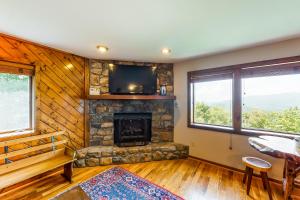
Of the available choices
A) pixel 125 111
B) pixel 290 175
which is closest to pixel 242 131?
pixel 290 175

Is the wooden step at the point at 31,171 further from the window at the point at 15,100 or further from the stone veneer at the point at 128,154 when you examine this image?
the window at the point at 15,100

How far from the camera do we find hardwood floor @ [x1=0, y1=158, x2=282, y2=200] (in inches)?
87.7

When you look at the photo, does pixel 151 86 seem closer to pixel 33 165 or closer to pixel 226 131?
pixel 226 131

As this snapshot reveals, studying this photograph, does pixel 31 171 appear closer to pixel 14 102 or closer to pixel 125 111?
pixel 14 102

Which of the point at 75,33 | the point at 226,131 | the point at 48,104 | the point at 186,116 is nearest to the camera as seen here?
the point at 75,33

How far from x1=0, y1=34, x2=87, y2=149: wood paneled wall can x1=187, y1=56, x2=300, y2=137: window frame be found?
95.2 inches

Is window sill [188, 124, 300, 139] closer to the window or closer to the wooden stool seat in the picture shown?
the wooden stool seat

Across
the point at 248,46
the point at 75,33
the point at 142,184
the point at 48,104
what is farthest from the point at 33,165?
the point at 248,46

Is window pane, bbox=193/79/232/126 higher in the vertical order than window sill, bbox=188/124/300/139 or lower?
higher

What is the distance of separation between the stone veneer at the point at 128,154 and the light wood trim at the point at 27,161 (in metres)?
0.47

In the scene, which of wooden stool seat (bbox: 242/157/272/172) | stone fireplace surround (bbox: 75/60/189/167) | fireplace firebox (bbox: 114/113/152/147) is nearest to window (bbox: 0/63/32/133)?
stone fireplace surround (bbox: 75/60/189/167)

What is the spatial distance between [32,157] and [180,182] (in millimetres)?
2389

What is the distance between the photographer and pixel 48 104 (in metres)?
2.76

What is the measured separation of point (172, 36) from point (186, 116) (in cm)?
200
